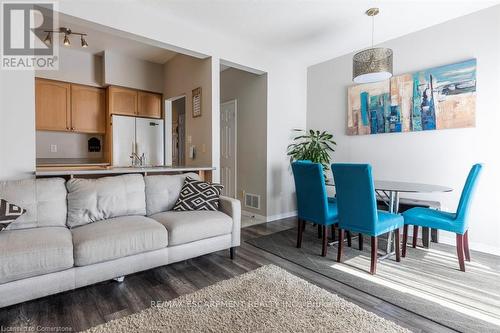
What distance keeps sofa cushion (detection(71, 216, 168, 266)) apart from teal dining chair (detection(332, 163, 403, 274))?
5.54 feet

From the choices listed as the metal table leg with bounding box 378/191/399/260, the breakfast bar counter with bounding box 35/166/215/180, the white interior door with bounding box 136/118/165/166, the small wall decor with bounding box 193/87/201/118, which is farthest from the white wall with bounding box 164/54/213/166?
the metal table leg with bounding box 378/191/399/260

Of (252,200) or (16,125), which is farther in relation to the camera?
(252,200)

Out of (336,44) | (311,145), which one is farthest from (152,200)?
(336,44)

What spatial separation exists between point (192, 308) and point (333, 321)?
0.95 m

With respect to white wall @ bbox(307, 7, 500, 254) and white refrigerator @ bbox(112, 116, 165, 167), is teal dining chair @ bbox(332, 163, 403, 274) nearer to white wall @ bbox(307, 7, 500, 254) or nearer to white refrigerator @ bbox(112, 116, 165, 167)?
white wall @ bbox(307, 7, 500, 254)

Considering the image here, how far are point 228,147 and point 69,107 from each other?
9.03 ft

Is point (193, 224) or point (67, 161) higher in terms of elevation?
point (67, 161)

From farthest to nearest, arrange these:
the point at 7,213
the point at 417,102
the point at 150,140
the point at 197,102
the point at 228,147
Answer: the point at 228,147 → the point at 150,140 → the point at 197,102 → the point at 417,102 → the point at 7,213

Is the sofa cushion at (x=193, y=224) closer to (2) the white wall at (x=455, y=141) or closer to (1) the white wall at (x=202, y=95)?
(1) the white wall at (x=202, y=95)

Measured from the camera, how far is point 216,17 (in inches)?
126

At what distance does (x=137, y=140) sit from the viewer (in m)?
4.69

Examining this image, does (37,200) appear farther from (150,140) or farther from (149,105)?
(149,105)

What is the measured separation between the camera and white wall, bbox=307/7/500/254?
2939 mm

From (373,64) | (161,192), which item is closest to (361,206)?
(373,64)
